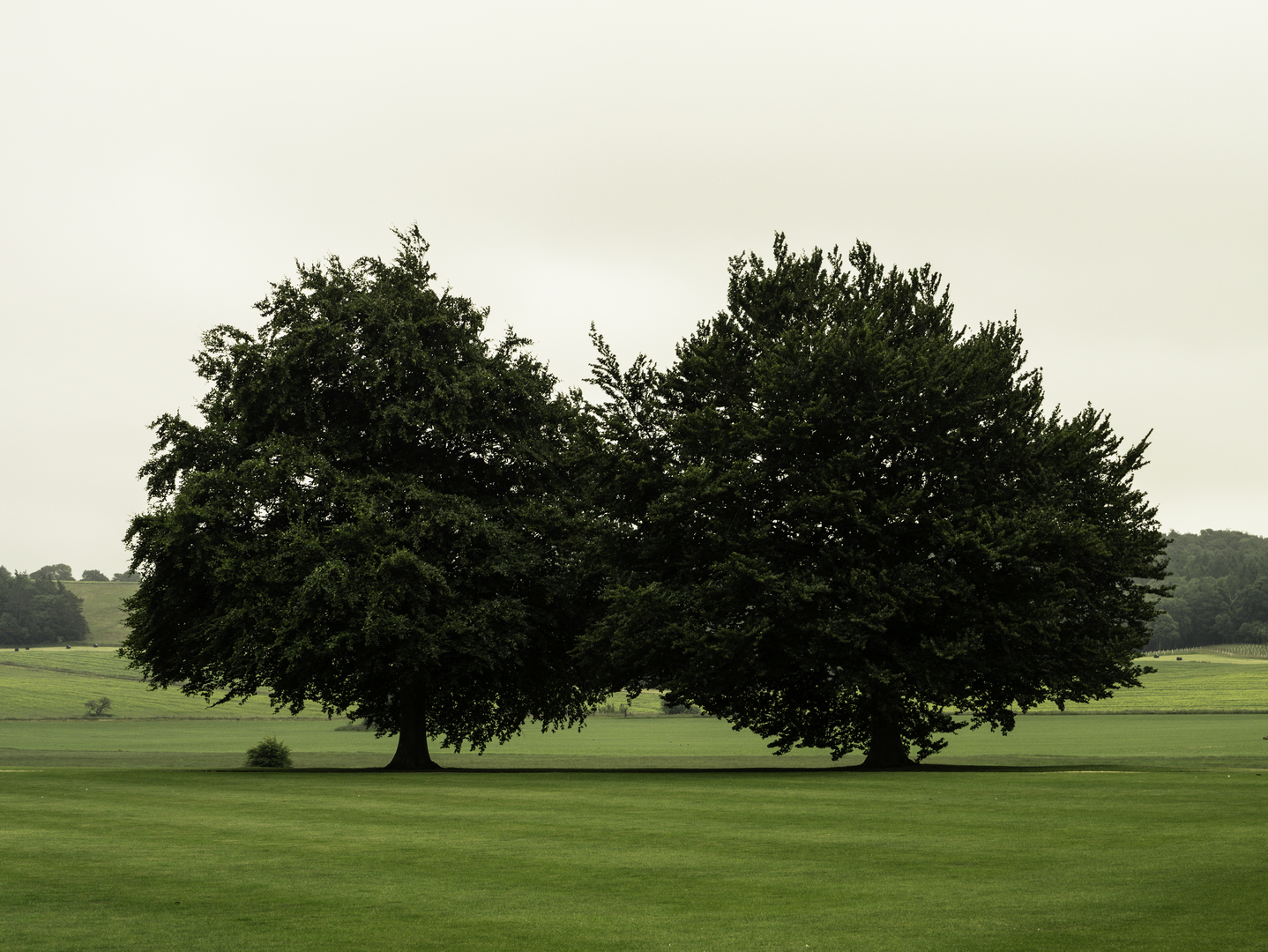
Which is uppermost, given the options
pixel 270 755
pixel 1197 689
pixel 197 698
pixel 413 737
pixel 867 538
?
pixel 867 538

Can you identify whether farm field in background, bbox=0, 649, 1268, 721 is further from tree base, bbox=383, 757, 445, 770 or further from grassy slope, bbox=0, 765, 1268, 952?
grassy slope, bbox=0, 765, 1268, 952

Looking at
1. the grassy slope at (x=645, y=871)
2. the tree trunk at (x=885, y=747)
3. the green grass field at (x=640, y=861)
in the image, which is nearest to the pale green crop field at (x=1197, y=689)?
the tree trunk at (x=885, y=747)

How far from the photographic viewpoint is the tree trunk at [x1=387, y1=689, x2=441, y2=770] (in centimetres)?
4462

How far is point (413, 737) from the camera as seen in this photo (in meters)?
45.2

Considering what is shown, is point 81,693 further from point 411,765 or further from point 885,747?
point 885,747

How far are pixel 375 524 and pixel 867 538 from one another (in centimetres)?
1591

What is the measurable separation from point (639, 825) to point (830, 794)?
7.75 metres

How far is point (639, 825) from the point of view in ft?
69.5

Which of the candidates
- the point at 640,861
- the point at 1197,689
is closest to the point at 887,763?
the point at 640,861

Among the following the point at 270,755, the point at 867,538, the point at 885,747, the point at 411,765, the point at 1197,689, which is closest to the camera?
the point at 867,538

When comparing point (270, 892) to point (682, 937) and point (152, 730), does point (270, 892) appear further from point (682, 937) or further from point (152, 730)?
point (152, 730)

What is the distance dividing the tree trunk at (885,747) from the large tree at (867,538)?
2.8 inches

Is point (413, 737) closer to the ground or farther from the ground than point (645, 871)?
closer to the ground

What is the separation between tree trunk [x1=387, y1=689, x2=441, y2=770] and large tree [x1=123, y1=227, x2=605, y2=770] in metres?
0.10
